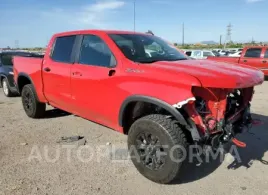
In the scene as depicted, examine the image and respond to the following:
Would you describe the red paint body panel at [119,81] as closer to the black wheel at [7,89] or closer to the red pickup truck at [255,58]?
the black wheel at [7,89]

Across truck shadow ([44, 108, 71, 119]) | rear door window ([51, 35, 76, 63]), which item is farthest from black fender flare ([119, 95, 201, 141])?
truck shadow ([44, 108, 71, 119])

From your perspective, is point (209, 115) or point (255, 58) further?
point (255, 58)

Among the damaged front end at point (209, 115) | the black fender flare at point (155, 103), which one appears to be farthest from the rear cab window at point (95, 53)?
the damaged front end at point (209, 115)

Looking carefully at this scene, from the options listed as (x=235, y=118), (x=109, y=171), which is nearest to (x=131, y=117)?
(x=109, y=171)

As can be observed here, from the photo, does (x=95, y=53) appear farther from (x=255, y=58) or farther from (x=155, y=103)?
(x=255, y=58)

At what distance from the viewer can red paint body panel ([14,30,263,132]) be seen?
3215mm

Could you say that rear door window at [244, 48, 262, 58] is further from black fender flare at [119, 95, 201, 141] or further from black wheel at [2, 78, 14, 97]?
black fender flare at [119, 95, 201, 141]

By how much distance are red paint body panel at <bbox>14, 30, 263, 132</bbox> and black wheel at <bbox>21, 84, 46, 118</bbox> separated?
0.41m

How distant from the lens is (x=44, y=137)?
17.2 feet

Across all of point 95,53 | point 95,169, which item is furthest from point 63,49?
point 95,169

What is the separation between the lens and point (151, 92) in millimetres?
3465

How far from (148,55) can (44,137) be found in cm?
240

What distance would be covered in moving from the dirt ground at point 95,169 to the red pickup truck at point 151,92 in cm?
35

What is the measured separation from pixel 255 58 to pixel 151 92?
1231 centimetres
